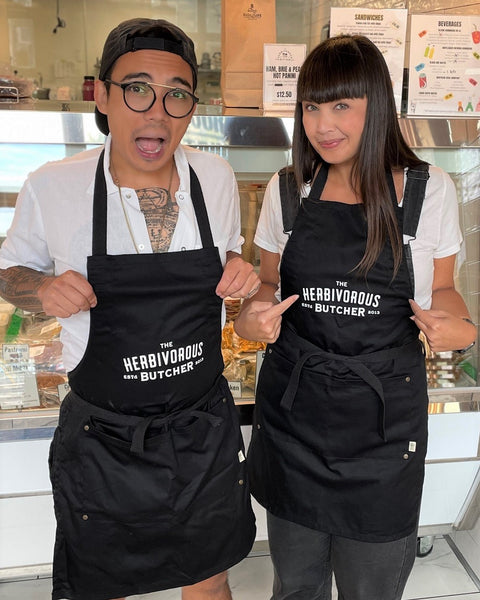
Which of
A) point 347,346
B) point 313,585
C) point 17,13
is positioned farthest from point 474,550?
point 17,13

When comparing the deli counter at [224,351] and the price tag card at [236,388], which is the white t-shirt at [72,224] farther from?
the price tag card at [236,388]

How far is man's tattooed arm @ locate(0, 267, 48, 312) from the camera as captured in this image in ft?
4.18

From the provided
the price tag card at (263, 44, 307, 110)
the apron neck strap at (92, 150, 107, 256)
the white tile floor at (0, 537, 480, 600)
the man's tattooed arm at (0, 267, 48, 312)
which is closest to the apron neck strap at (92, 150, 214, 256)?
the apron neck strap at (92, 150, 107, 256)

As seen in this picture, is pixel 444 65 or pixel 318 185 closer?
pixel 318 185

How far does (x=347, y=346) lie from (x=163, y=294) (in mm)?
447

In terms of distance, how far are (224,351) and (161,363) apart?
31.8 inches

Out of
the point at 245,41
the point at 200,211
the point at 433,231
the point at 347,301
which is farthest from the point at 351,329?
the point at 245,41

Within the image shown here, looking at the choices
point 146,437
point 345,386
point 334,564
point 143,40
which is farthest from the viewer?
point 334,564

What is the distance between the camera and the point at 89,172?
1278mm

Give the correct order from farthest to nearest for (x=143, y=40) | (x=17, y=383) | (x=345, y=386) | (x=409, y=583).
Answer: (x=409, y=583)
(x=17, y=383)
(x=345, y=386)
(x=143, y=40)

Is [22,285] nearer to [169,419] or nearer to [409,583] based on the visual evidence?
[169,419]

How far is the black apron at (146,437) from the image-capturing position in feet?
4.09

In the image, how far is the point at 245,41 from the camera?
5.65 ft

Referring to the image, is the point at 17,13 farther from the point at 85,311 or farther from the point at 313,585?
the point at 313,585
